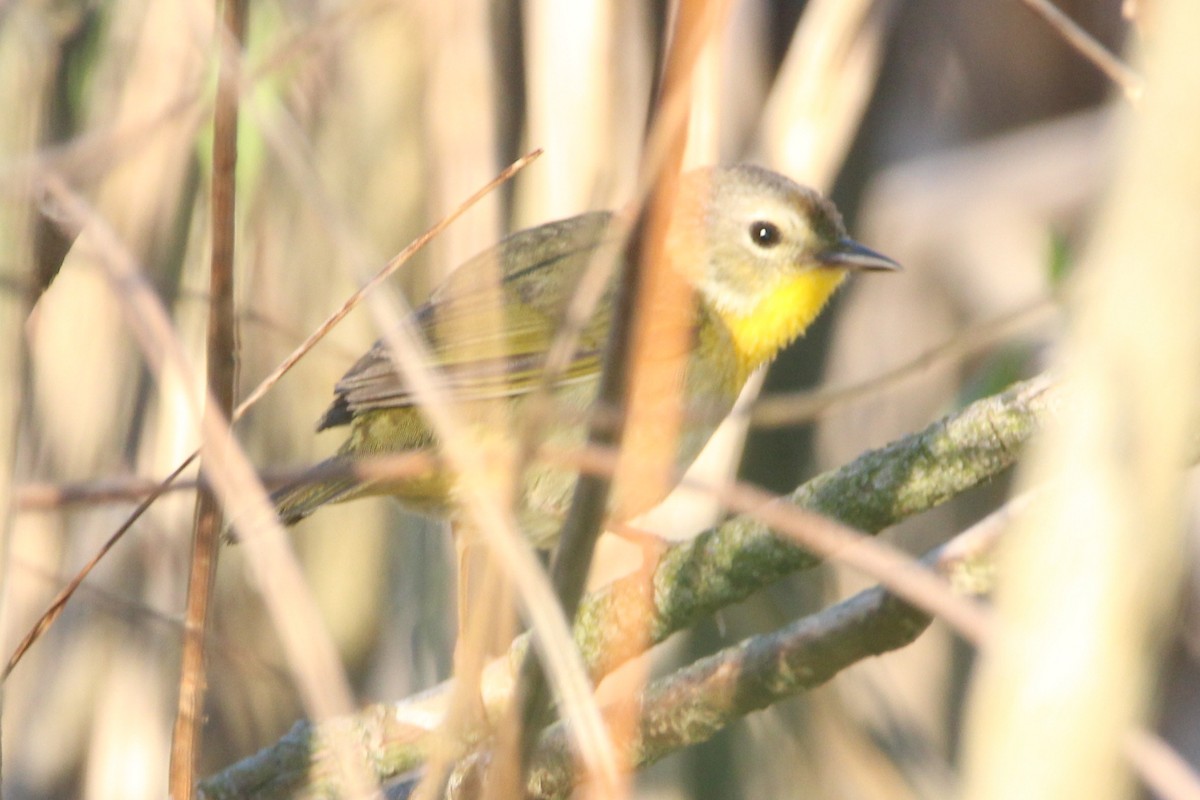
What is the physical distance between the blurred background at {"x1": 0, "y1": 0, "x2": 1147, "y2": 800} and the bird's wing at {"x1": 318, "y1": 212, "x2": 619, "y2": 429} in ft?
0.30

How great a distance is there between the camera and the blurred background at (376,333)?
8.25ft

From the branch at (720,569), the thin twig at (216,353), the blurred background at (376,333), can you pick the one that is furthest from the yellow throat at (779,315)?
the thin twig at (216,353)

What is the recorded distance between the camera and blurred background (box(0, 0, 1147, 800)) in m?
2.52

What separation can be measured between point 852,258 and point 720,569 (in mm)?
1046

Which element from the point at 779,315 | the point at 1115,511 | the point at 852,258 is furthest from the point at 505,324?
the point at 1115,511

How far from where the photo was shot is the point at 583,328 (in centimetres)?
210

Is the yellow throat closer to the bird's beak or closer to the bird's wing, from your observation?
the bird's beak

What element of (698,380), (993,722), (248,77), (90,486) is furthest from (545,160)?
(993,722)

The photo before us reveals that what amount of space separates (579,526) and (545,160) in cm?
178

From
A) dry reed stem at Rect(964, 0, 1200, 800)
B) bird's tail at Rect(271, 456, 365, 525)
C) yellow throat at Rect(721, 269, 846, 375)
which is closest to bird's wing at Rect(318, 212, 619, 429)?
bird's tail at Rect(271, 456, 365, 525)

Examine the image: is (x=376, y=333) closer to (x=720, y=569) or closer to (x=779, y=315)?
(x=779, y=315)

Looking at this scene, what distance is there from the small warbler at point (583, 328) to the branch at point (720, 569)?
219mm

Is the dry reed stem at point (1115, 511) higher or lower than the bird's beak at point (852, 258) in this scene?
lower

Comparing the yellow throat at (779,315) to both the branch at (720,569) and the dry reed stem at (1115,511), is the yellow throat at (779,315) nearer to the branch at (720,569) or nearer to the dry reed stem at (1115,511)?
the branch at (720,569)
